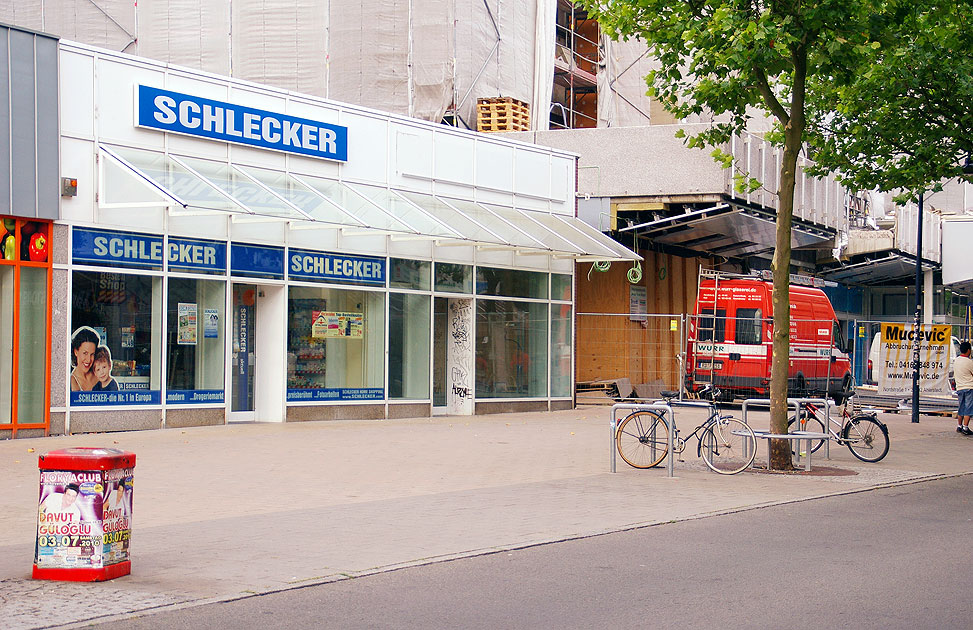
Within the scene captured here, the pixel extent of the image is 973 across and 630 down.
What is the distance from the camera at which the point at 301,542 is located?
28.3 feet

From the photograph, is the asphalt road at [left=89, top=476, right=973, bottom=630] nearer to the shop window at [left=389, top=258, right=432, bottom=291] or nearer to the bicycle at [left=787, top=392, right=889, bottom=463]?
the bicycle at [left=787, top=392, right=889, bottom=463]

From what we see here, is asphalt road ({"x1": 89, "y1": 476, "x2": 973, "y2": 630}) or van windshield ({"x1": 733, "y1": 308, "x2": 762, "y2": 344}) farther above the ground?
van windshield ({"x1": 733, "y1": 308, "x2": 762, "y2": 344})

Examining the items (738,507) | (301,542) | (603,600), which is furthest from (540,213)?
Result: (603,600)

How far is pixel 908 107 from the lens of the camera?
19047mm

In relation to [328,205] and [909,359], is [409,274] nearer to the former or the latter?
[328,205]

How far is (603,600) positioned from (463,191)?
54.3 ft

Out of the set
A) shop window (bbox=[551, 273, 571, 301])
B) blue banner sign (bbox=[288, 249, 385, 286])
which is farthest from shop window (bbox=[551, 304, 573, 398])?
blue banner sign (bbox=[288, 249, 385, 286])

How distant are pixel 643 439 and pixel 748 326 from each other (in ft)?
43.5

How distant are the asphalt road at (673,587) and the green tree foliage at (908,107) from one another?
7.97 metres

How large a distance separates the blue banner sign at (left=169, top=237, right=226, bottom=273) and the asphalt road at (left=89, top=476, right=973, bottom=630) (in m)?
10.6

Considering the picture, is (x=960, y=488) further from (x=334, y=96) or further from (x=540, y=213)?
(x=334, y=96)

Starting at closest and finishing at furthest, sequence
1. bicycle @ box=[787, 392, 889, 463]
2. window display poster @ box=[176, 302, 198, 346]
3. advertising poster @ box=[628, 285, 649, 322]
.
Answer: bicycle @ box=[787, 392, 889, 463] < window display poster @ box=[176, 302, 198, 346] < advertising poster @ box=[628, 285, 649, 322]

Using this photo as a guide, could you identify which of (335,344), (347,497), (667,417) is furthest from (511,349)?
(347,497)

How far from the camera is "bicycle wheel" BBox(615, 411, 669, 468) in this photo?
13812 millimetres
